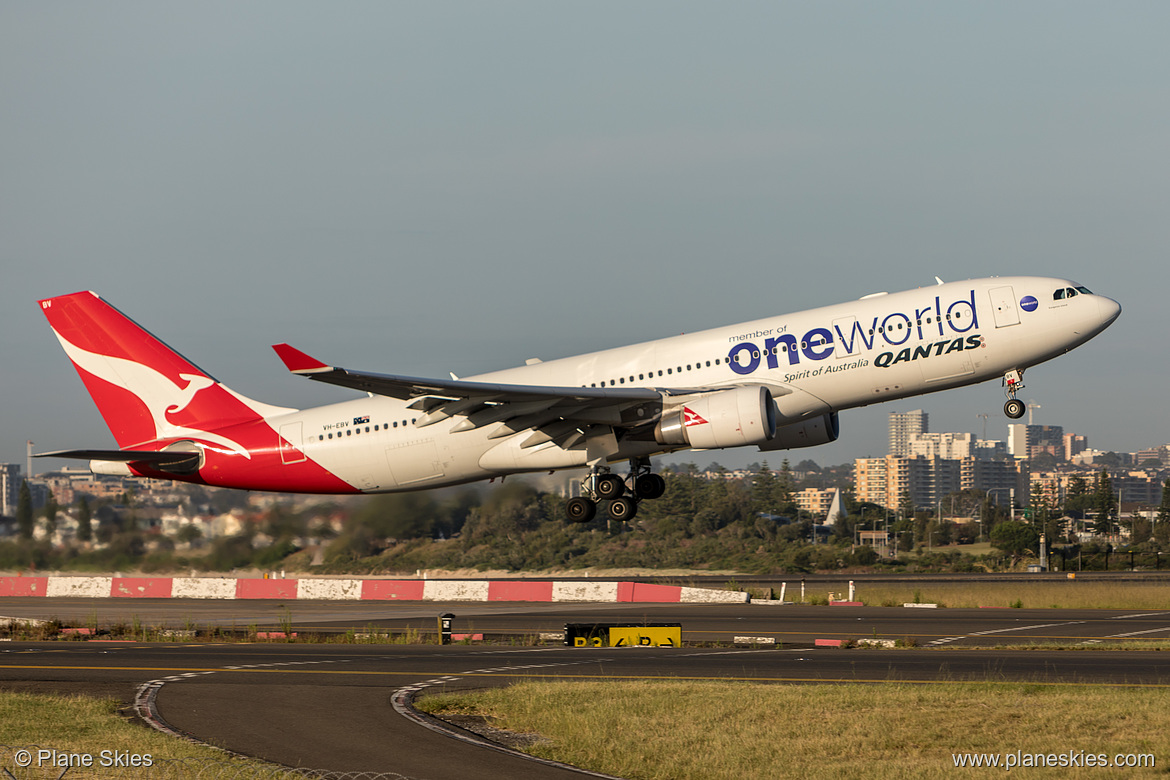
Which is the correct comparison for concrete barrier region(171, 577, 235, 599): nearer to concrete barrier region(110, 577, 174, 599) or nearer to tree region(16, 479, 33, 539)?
concrete barrier region(110, 577, 174, 599)

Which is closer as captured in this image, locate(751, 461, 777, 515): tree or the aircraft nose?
the aircraft nose

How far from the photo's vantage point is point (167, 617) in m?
42.7

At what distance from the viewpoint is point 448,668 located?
26.1 meters

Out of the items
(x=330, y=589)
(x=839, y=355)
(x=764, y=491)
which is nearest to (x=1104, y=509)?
(x=764, y=491)

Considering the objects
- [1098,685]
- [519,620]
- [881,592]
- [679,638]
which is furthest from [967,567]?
[1098,685]

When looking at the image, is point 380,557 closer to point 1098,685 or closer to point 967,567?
point 1098,685

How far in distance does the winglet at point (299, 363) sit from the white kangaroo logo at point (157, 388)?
11.8 meters

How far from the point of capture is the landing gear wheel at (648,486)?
37.3 meters

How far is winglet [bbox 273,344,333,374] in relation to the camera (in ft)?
96.2

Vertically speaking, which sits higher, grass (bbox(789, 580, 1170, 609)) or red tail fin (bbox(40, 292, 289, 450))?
red tail fin (bbox(40, 292, 289, 450))

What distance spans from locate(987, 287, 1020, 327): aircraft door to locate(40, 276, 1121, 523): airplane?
0.13ft

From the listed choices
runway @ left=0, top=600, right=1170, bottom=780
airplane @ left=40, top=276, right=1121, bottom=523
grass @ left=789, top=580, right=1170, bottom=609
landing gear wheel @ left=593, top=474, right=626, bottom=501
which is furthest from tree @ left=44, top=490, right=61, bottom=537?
grass @ left=789, top=580, right=1170, bottom=609

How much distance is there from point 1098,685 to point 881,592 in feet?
100

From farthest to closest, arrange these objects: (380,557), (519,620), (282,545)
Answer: (380,557)
(282,545)
(519,620)
